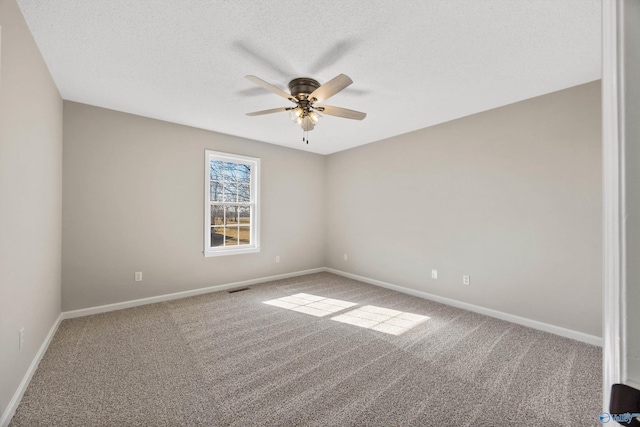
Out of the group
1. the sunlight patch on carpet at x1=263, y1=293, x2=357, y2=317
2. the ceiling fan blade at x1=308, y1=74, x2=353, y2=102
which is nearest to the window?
the sunlight patch on carpet at x1=263, y1=293, x2=357, y2=317

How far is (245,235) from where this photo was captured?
15.2ft

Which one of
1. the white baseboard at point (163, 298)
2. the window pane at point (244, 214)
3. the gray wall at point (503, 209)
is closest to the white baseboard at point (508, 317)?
the gray wall at point (503, 209)

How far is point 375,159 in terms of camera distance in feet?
15.1

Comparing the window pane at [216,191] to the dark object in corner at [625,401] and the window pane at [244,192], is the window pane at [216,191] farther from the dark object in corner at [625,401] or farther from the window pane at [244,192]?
the dark object in corner at [625,401]

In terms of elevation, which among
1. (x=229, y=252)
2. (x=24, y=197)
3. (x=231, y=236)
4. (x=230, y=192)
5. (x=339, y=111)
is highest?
(x=339, y=111)

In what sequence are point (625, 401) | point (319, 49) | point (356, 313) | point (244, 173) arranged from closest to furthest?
1. point (625, 401)
2. point (319, 49)
3. point (356, 313)
4. point (244, 173)

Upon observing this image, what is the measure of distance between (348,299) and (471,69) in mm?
3013

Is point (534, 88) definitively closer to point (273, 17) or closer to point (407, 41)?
point (407, 41)

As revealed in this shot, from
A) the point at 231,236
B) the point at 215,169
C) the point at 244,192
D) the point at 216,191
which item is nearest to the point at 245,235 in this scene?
the point at 231,236

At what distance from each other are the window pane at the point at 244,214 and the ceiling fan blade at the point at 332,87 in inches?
107

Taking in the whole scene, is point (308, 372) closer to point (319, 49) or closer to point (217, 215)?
point (319, 49)

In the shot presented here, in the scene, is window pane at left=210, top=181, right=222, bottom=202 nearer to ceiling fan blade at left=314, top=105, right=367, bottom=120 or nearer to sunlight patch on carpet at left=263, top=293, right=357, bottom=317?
sunlight patch on carpet at left=263, top=293, right=357, bottom=317

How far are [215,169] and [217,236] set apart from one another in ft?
3.50

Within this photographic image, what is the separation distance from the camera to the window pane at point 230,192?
440cm
